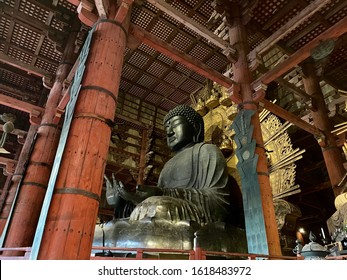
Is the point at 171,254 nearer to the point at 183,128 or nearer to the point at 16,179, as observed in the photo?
the point at 183,128

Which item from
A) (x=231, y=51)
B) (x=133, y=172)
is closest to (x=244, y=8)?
(x=231, y=51)

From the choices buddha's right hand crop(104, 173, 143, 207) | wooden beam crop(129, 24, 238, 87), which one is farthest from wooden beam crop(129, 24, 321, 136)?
buddha's right hand crop(104, 173, 143, 207)

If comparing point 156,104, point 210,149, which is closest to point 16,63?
point 210,149

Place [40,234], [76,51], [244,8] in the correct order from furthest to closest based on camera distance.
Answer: [76,51], [244,8], [40,234]

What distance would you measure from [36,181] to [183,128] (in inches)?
97.8

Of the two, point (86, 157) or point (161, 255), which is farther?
point (161, 255)

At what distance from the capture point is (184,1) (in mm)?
5586

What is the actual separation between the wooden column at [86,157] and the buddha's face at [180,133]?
1.91 meters

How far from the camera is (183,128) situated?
4.33m

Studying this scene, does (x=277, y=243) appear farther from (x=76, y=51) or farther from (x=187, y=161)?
(x=76, y=51)

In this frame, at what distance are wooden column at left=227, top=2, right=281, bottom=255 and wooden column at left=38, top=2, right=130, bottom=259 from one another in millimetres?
1776

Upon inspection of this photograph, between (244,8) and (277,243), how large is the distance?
3.65 metres

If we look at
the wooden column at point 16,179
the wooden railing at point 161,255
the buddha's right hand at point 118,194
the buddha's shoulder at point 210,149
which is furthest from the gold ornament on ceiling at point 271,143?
the wooden column at point 16,179

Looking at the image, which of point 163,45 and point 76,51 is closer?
point 163,45
